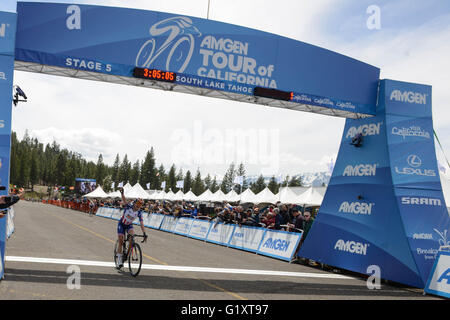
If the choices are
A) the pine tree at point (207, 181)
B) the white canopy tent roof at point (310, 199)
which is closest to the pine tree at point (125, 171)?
the pine tree at point (207, 181)

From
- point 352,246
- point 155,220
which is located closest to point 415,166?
point 352,246

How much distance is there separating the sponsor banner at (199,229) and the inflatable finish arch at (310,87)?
8.04 metres

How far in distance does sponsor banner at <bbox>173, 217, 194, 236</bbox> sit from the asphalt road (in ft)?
30.0

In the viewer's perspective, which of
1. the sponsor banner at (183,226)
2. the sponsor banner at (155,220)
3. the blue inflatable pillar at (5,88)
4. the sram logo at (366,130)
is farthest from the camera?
the sponsor banner at (155,220)

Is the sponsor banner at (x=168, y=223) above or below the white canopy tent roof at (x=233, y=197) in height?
below

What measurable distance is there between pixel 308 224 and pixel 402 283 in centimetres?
456

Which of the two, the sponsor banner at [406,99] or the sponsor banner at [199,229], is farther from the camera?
the sponsor banner at [199,229]

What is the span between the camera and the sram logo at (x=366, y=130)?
1291 cm

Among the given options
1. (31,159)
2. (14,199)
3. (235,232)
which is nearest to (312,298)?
(14,199)

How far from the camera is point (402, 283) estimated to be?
11.0 meters

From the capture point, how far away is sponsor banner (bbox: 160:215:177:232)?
2612 cm

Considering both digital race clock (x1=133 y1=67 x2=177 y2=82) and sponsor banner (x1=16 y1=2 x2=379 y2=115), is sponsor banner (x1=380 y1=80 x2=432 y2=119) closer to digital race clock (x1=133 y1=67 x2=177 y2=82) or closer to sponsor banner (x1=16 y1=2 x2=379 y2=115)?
sponsor banner (x1=16 y1=2 x2=379 y2=115)

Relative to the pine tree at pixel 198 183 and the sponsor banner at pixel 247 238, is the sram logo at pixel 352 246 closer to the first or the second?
the sponsor banner at pixel 247 238

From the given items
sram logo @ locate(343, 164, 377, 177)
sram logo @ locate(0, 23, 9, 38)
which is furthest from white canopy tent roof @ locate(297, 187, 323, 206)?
sram logo @ locate(0, 23, 9, 38)
